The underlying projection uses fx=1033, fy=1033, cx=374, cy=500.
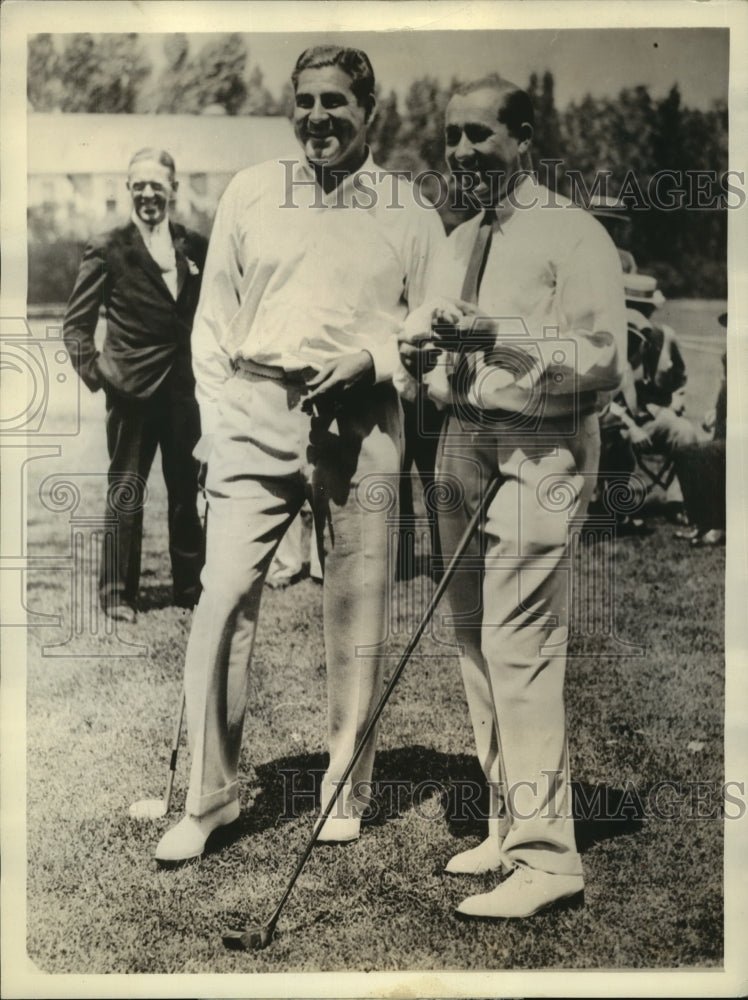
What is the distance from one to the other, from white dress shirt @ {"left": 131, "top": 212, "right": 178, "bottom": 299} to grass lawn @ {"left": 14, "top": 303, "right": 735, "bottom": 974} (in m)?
0.47

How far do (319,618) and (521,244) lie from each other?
1386 mm

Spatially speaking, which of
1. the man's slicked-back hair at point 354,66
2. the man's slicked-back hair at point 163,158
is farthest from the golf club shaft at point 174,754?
the man's slicked-back hair at point 354,66

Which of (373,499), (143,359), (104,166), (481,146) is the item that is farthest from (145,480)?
(481,146)

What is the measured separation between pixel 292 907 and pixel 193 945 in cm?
34

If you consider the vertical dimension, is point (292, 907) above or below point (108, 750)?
below

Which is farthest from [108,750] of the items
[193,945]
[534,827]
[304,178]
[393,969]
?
[304,178]

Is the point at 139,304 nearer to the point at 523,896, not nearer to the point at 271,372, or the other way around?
the point at 271,372

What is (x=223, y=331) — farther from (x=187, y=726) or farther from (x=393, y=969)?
(x=393, y=969)

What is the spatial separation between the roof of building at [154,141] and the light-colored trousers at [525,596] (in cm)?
111

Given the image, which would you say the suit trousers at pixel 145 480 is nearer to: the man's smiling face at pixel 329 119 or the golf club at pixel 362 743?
the golf club at pixel 362 743

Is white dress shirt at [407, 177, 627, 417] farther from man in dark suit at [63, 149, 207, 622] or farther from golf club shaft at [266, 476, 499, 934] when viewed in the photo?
man in dark suit at [63, 149, 207, 622]

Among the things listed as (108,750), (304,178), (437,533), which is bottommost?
(108,750)

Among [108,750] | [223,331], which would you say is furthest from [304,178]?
[108,750]

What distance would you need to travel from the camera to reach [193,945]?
3340mm
